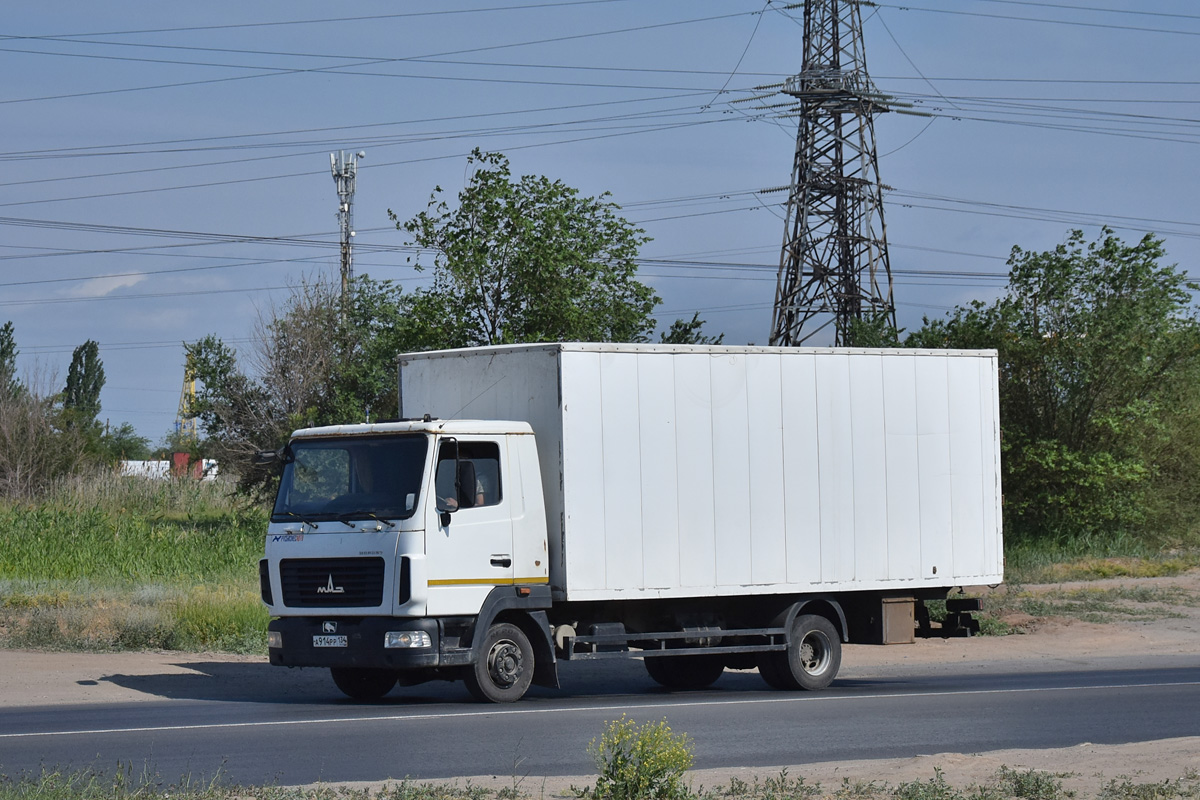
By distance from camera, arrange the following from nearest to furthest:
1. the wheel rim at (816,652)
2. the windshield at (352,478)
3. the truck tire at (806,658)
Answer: the windshield at (352,478) < the truck tire at (806,658) < the wheel rim at (816,652)

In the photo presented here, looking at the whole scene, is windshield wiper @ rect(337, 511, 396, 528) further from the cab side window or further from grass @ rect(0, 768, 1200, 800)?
grass @ rect(0, 768, 1200, 800)

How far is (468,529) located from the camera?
13.3 metres

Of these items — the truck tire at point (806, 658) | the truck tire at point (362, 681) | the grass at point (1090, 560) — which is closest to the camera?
the truck tire at point (362, 681)

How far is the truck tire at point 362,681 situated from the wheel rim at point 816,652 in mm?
4545

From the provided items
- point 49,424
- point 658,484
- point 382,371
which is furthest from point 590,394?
point 49,424

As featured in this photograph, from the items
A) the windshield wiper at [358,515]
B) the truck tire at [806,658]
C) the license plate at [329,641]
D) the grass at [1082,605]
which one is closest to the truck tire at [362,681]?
the license plate at [329,641]

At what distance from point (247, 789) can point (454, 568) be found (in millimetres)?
4798

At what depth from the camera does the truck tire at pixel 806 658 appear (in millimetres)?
15133

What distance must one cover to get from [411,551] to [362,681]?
240 centimetres

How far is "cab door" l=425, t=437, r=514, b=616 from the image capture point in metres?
13.0

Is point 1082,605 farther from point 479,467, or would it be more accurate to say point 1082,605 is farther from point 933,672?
point 479,467

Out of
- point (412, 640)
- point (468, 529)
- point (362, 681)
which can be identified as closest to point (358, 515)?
point (468, 529)

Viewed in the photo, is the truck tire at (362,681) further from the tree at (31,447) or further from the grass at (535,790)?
the tree at (31,447)

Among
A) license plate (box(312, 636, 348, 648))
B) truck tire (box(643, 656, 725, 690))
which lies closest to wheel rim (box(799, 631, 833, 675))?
truck tire (box(643, 656, 725, 690))
